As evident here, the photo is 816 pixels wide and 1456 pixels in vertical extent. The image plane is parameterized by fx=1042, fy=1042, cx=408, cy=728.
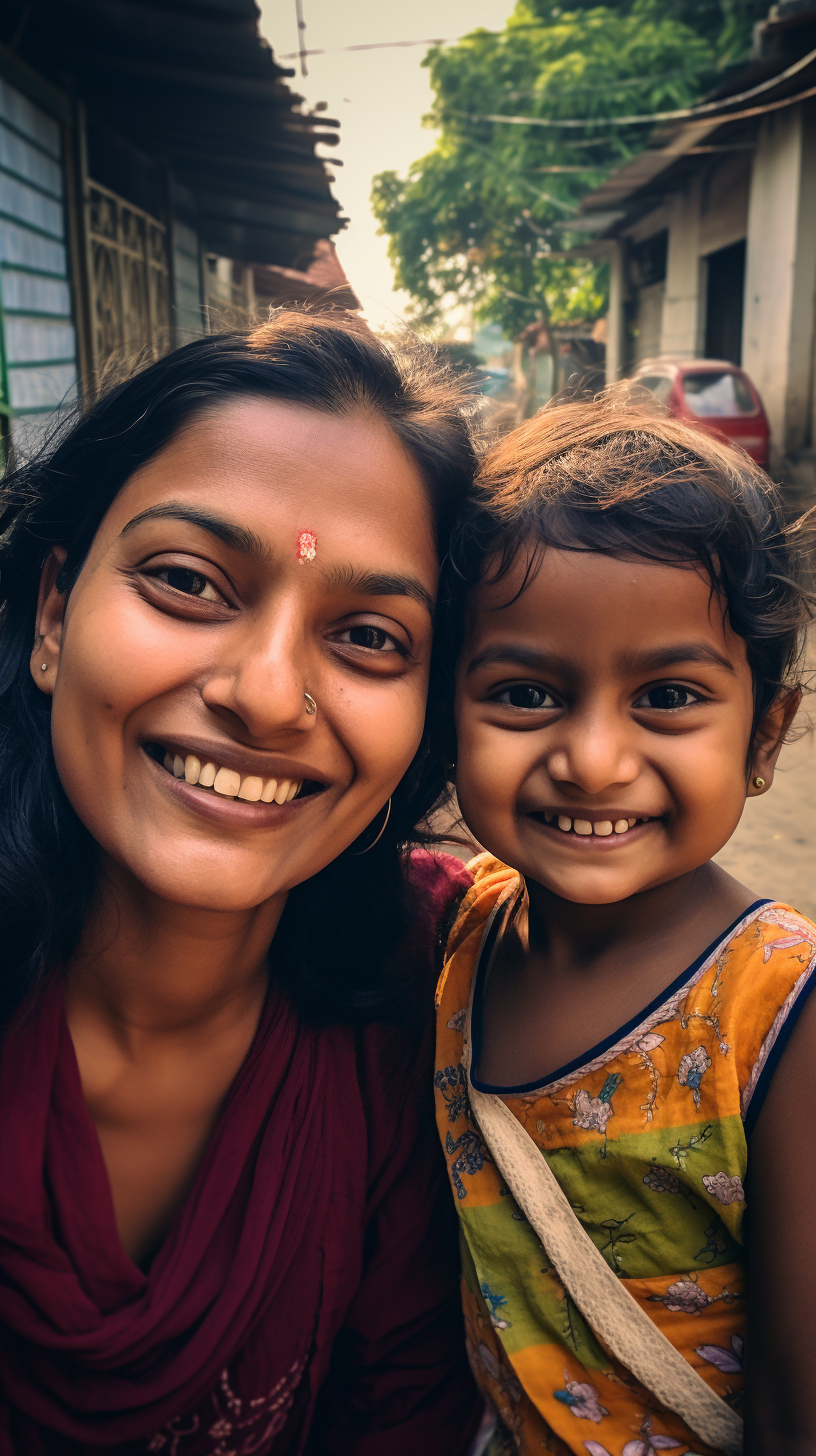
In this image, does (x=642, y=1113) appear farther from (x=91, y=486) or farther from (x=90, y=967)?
(x=91, y=486)

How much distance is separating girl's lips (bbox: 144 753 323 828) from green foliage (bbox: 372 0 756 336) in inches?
589

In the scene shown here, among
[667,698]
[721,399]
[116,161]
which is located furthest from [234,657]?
[721,399]

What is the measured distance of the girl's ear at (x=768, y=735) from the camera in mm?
1520

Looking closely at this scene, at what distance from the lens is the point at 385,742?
1.36 m

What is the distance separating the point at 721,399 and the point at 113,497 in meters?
11.9

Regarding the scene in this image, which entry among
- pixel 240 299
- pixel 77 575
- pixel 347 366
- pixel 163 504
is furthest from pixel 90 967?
pixel 240 299

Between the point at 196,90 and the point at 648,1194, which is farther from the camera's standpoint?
the point at 196,90

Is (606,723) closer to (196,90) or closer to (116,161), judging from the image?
(196,90)

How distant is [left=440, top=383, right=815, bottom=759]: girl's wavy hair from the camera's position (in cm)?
139

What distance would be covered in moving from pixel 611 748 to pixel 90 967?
0.84 metres

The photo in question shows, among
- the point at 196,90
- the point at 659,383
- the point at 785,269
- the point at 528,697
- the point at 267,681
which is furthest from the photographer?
the point at 659,383

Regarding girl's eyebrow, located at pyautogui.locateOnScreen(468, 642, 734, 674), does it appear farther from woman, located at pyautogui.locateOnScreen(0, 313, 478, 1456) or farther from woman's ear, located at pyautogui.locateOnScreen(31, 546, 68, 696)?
woman's ear, located at pyautogui.locateOnScreen(31, 546, 68, 696)

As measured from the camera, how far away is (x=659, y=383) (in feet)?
42.2

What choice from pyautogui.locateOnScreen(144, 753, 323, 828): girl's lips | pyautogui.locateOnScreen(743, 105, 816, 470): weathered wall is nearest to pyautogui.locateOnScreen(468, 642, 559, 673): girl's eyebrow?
pyautogui.locateOnScreen(144, 753, 323, 828): girl's lips
